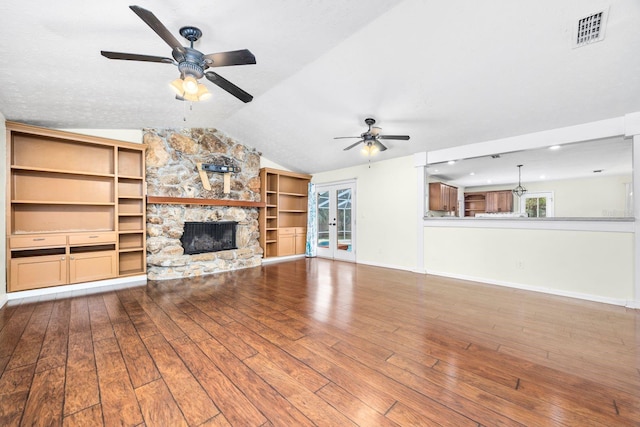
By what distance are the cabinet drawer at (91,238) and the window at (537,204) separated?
9089 mm

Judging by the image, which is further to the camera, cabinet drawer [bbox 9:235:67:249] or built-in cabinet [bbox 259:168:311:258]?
built-in cabinet [bbox 259:168:311:258]

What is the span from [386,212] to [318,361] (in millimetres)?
4254

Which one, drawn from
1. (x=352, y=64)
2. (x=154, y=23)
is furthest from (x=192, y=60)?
(x=352, y=64)

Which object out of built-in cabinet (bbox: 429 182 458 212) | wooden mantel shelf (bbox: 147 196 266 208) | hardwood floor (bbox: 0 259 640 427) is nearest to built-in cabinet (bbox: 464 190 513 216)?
built-in cabinet (bbox: 429 182 458 212)

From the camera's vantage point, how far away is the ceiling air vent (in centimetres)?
223

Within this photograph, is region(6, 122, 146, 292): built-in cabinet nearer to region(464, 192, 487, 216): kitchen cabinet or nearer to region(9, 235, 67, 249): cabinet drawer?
region(9, 235, 67, 249): cabinet drawer

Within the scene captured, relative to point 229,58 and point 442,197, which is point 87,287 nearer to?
point 229,58

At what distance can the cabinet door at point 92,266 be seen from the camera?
12.8 feet

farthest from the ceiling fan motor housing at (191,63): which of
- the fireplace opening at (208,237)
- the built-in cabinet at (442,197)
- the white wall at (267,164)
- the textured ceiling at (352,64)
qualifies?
the built-in cabinet at (442,197)

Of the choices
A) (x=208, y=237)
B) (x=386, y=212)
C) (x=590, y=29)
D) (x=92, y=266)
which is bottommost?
(x=92, y=266)

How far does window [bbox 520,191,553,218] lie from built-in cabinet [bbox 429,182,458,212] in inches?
67.1

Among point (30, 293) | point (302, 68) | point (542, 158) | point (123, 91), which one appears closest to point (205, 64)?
point (302, 68)

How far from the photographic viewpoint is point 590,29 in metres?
2.32

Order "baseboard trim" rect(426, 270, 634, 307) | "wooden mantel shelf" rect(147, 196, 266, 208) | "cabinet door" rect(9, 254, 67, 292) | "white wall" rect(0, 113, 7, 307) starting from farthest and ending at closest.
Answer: "wooden mantel shelf" rect(147, 196, 266, 208)
"cabinet door" rect(9, 254, 67, 292)
"baseboard trim" rect(426, 270, 634, 307)
"white wall" rect(0, 113, 7, 307)
